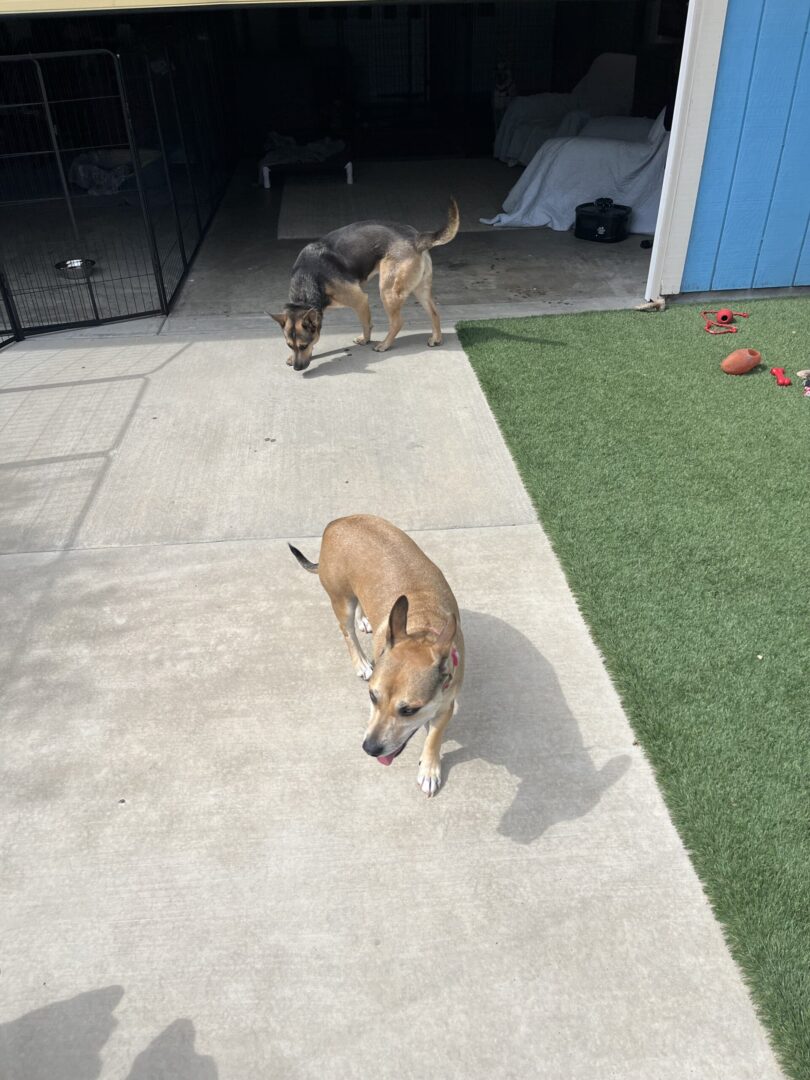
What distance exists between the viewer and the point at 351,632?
158 inches

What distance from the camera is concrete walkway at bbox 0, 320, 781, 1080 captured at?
106 inches

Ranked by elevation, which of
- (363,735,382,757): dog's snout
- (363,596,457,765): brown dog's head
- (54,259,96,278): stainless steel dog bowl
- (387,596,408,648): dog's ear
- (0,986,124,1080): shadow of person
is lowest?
(0,986,124,1080): shadow of person

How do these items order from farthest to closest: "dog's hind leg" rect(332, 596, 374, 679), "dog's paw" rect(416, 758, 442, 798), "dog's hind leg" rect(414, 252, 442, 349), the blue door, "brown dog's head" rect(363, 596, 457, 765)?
"dog's hind leg" rect(414, 252, 442, 349) < the blue door < "dog's hind leg" rect(332, 596, 374, 679) < "dog's paw" rect(416, 758, 442, 798) < "brown dog's head" rect(363, 596, 457, 765)

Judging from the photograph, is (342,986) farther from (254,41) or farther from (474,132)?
(254,41)

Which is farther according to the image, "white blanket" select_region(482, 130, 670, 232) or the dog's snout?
"white blanket" select_region(482, 130, 670, 232)

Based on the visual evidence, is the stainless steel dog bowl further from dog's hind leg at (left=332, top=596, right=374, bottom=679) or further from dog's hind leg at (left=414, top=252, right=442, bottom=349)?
dog's hind leg at (left=332, top=596, right=374, bottom=679)

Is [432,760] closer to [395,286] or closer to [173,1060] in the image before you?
[173,1060]

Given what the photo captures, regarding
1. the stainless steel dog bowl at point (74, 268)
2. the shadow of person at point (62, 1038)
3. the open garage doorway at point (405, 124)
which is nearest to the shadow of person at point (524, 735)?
the shadow of person at point (62, 1038)

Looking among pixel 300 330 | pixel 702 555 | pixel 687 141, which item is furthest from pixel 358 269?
pixel 702 555

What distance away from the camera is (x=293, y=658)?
4227mm

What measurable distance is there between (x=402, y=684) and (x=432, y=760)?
824 mm

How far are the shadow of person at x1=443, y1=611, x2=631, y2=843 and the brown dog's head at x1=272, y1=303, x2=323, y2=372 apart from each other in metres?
3.95

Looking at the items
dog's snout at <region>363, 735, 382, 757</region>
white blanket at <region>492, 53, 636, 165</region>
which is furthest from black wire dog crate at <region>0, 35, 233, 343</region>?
dog's snout at <region>363, 735, 382, 757</region>

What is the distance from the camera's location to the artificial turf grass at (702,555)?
3.12m
